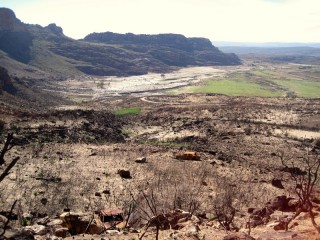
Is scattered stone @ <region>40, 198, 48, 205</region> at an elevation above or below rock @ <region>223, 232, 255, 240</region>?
below

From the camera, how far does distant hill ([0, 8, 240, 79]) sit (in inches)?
3456

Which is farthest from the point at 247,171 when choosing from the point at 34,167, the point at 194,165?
the point at 34,167

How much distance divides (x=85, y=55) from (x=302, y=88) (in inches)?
2487

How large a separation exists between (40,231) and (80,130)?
19.1 meters

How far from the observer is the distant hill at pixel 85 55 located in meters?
87.8

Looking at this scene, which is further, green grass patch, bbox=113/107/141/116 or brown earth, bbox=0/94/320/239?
green grass patch, bbox=113/107/141/116

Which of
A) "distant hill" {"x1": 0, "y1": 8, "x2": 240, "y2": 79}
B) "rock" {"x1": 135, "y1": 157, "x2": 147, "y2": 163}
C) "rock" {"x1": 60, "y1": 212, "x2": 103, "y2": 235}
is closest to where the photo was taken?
"rock" {"x1": 60, "y1": 212, "x2": 103, "y2": 235}

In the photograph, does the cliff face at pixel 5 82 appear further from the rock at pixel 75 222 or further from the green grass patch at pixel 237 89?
the rock at pixel 75 222

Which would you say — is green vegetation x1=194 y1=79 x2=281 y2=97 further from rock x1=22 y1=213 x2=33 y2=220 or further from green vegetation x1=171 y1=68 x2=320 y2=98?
rock x1=22 y1=213 x2=33 y2=220

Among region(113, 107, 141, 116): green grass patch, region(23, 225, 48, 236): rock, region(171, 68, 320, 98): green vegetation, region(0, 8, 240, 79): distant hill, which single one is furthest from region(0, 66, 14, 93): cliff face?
region(23, 225, 48, 236): rock

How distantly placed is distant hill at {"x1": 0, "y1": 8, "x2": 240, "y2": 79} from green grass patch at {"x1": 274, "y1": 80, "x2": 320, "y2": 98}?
40.7 metres

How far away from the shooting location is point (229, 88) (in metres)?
72.0

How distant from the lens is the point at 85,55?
109 metres

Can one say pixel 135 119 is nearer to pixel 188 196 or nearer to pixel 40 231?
pixel 188 196
